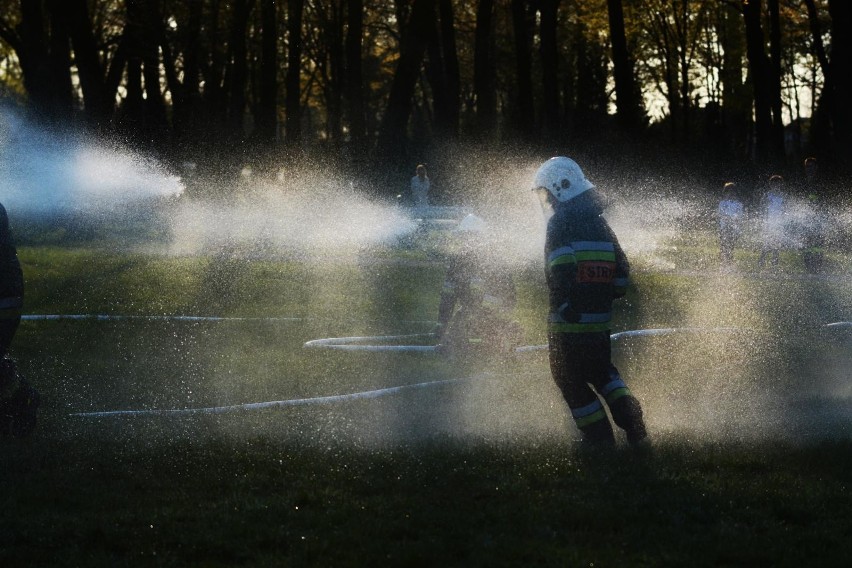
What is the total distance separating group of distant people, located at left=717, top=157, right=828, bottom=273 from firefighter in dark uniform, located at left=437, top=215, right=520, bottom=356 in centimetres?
1275

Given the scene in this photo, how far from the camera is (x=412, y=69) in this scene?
3359 centimetres

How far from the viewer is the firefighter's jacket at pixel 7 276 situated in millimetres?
8961

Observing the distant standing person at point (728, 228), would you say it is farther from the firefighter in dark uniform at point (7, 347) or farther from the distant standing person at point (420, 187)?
the firefighter in dark uniform at point (7, 347)

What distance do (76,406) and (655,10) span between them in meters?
40.8

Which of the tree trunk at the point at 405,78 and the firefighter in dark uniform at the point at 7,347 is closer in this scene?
the firefighter in dark uniform at the point at 7,347

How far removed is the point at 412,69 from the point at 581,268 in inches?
1013

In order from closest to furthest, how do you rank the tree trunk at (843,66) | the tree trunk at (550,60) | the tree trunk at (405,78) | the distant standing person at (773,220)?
the tree trunk at (843,66) < the distant standing person at (773,220) < the tree trunk at (405,78) < the tree trunk at (550,60)

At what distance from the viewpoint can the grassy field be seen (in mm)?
6211

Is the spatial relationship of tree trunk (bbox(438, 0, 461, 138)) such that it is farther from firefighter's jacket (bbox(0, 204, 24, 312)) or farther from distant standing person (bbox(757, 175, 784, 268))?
firefighter's jacket (bbox(0, 204, 24, 312))

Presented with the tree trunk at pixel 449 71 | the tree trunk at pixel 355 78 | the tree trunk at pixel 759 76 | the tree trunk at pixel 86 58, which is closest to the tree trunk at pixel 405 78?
the tree trunk at pixel 355 78

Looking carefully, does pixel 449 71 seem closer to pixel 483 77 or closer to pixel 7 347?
pixel 483 77

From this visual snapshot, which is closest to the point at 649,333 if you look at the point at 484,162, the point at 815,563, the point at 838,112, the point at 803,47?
the point at 815,563

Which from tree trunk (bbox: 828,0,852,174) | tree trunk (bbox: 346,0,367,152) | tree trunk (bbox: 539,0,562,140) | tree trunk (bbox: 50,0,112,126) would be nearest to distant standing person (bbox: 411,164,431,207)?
tree trunk (bbox: 346,0,367,152)

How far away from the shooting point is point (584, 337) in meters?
8.52
